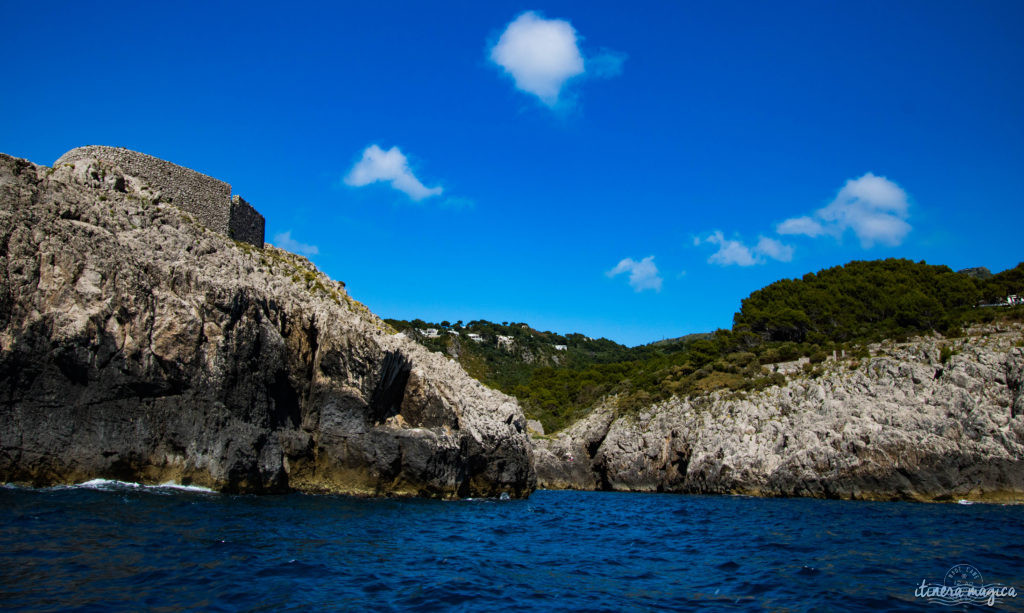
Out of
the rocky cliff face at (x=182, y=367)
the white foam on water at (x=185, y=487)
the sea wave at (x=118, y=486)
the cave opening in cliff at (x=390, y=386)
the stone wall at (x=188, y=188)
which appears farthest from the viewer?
the stone wall at (x=188, y=188)

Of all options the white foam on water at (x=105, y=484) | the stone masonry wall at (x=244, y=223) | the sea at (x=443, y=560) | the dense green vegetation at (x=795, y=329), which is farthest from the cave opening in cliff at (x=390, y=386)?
the dense green vegetation at (x=795, y=329)

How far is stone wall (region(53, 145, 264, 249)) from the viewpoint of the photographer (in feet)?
102

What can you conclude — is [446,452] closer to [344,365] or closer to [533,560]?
[344,365]

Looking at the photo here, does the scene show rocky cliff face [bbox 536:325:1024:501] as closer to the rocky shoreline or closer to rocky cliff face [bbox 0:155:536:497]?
the rocky shoreline

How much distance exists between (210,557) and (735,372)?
5920 cm

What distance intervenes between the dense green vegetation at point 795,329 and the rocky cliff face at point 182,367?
1763 centimetres

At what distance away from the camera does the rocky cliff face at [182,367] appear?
71.5 feet

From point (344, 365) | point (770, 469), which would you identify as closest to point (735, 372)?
point (770, 469)

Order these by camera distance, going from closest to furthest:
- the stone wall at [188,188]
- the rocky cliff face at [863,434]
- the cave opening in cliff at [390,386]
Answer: the cave opening in cliff at [390,386]
the stone wall at [188,188]
the rocky cliff face at [863,434]

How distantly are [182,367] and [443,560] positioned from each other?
15.5 m

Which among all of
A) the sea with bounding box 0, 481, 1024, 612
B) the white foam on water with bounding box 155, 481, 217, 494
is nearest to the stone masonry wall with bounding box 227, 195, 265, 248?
the white foam on water with bounding box 155, 481, 217, 494

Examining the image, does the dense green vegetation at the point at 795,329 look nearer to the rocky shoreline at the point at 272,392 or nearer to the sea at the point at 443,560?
the rocky shoreline at the point at 272,392

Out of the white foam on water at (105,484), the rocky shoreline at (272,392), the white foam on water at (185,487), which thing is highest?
the rocky shoreline at (272,392)

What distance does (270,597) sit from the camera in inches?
397
